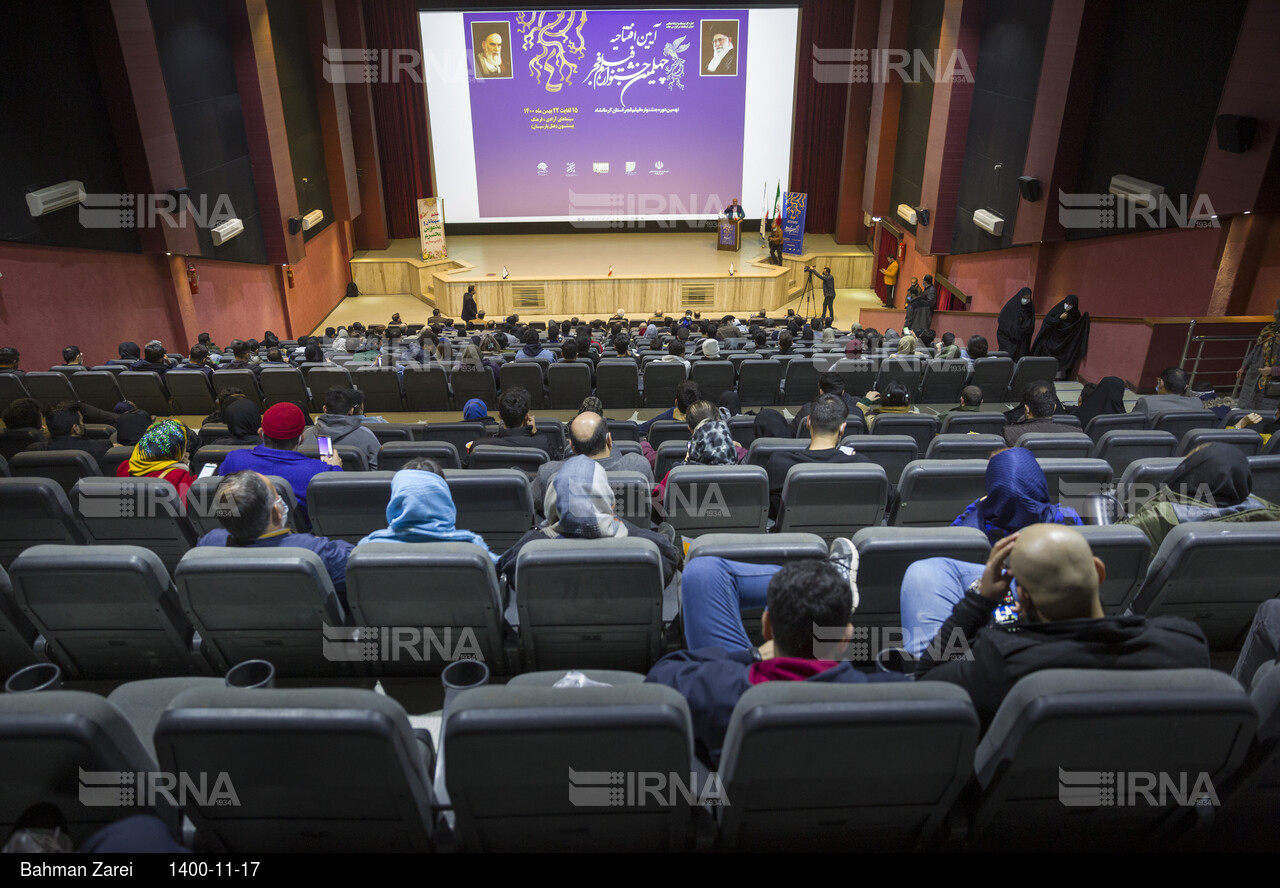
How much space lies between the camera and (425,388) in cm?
785

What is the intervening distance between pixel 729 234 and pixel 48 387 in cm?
1252

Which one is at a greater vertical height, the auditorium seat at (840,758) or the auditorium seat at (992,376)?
the auditorium seat at (840,758)

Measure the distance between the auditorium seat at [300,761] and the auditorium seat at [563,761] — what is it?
0.14 m

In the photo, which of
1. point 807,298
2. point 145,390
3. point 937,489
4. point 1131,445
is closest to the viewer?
point 937,489

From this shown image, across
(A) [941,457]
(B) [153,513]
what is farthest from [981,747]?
(B) [153,513]

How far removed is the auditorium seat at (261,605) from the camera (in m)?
2.46

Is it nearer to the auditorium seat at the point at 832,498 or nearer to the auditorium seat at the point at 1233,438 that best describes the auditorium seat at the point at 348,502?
the auditorium seat at the point at 832,498

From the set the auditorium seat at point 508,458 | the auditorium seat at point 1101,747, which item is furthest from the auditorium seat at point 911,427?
the auditorium seat at point 1101,747

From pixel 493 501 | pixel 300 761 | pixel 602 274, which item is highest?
pixel 300 761

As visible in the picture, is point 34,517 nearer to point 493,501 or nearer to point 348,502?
point 348,502

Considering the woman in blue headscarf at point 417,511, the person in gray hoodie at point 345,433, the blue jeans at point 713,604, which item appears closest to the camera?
the blue jeans at point 713,604

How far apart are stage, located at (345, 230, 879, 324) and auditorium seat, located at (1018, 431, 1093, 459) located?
1103 cm

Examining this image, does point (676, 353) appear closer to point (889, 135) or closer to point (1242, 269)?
point (1242, 269)

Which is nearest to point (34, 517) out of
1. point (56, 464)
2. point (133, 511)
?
point (133, 511)
